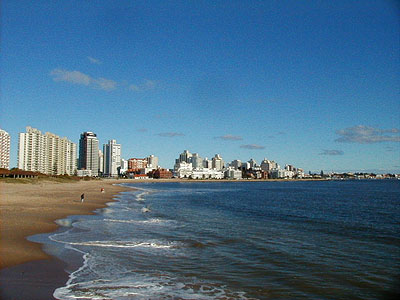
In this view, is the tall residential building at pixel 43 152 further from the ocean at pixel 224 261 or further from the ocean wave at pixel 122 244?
the ocean wave at pixel 122 244

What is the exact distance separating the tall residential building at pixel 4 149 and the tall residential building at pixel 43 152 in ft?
24.4

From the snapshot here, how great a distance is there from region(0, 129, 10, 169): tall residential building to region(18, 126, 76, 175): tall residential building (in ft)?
24.4

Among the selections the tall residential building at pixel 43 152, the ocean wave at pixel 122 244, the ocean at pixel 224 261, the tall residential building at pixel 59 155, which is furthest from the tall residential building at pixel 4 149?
the ocean wave at pixel 122 244

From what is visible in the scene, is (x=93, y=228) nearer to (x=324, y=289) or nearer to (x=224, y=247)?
(x=224, y=247)

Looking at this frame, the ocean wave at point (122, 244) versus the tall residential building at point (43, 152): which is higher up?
the tall residential building at point (43, 152)

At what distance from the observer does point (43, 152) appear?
16300 centimetres

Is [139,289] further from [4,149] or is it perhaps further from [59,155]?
[59,155]

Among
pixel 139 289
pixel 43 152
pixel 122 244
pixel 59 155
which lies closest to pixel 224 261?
pixel 139 289

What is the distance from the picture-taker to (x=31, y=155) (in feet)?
518

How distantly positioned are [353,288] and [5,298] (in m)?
9.37

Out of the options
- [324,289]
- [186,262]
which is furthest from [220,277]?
[324,289]

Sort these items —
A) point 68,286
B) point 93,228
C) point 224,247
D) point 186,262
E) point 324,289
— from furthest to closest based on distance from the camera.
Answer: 1. point 93,228
2. point 224,247
3. point 186,262
4. point 324,289
5. point 68,286

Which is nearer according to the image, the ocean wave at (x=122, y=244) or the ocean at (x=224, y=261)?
the ocean at (x=224, y=261)

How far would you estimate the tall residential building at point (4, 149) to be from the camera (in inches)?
5526
